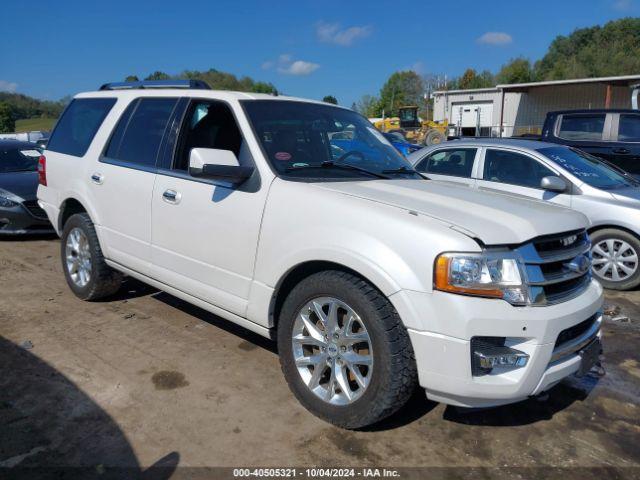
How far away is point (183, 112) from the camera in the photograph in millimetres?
4062

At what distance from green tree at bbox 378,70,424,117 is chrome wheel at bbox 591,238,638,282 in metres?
92.1

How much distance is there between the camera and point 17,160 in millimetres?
8820

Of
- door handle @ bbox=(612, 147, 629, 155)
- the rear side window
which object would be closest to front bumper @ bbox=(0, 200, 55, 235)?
the rear side window

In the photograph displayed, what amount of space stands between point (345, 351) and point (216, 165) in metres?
1.33

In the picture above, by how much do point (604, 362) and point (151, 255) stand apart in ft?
11.8

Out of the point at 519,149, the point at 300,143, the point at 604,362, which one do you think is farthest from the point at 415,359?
the point at 519,149

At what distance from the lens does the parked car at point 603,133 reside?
816 cm

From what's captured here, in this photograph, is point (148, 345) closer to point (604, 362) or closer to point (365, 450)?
point (365, 450)

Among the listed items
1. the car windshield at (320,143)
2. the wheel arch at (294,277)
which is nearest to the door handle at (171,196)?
the car windshield at (320,143)

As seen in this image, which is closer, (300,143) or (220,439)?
(220,439)

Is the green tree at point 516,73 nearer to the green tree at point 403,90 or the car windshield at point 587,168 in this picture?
the green tree at point 403,90

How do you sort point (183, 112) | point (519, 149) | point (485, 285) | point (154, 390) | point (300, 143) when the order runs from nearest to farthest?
1. point (485, 285)
2. point (154, 390)
3. point (300, 143)
4. point (183, 112)
5. point (519, 149)

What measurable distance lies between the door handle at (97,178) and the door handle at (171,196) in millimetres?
973

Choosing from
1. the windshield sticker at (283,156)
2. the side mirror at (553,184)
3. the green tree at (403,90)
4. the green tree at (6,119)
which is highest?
the green tree at (403,90)
